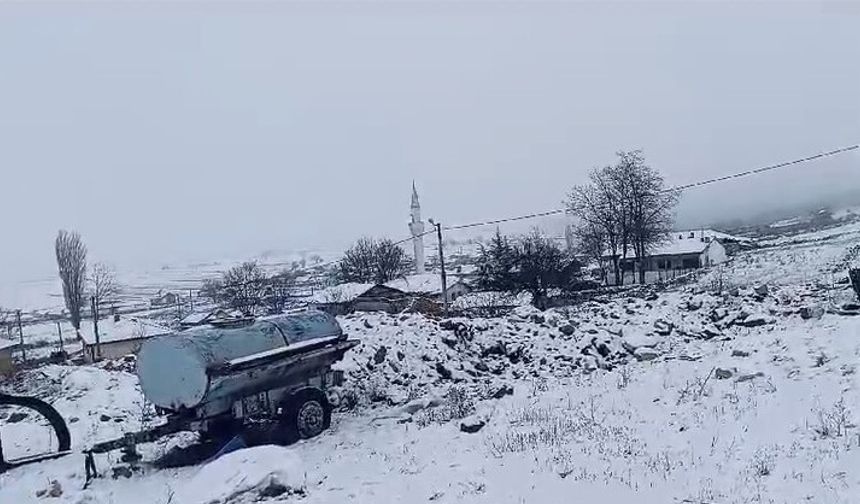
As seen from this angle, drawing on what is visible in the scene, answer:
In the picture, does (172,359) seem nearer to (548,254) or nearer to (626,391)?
(626,391)

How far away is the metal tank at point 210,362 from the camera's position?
31.9 ft

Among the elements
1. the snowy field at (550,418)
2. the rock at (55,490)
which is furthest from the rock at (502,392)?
the rock at (55,490)

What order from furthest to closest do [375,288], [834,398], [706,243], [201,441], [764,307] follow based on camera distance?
[706,243] < [375,288] < [764,307] < [201,441] < [834,398]

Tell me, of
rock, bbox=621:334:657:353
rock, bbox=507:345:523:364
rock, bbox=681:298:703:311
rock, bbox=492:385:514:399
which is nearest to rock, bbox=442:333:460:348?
rock, bbox=507:345:523:364

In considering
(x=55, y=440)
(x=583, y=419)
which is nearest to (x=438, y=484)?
(x=583, y=419)

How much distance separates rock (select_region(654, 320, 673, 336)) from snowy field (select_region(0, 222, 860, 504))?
39mm

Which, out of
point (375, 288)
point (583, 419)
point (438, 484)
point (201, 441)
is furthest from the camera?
point (375, 288)

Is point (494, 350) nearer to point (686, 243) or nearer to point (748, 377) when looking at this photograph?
point (748, 377)

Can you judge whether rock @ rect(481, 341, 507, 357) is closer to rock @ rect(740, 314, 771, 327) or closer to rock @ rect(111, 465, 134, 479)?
rock @ rect(740, 314, 771, 327)

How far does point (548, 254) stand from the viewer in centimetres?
4409

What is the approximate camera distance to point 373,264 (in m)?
69.0

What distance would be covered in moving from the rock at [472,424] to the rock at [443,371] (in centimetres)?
463

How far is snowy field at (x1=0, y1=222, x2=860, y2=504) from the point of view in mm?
6430

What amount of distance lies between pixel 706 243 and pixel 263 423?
56272 mm
